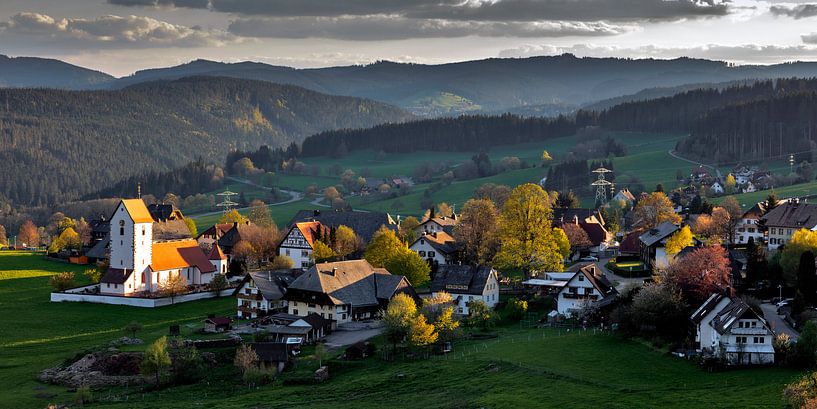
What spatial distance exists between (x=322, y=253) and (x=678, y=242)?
3217cm

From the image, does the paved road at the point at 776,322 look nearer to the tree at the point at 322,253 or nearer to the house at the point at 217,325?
the house at the point at 217,325

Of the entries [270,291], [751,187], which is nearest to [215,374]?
[270,291]

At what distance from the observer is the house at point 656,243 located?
82.2 meters

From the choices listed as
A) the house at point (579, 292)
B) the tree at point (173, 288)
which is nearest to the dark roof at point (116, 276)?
the tree at point (173, 288)

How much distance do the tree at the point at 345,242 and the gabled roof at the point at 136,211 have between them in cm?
1790

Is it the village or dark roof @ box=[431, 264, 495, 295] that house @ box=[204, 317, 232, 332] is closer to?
the village

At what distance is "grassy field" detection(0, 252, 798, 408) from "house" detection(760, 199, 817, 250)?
32.4 meters

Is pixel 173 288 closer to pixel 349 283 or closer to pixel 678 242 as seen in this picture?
pixel 349 283

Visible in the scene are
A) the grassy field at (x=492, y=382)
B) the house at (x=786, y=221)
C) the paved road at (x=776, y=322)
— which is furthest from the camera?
the house at (x=786, y=221)

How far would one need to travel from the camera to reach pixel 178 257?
91438 millimetres

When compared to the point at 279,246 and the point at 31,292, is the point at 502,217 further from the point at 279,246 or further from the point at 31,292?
the point at 31,292

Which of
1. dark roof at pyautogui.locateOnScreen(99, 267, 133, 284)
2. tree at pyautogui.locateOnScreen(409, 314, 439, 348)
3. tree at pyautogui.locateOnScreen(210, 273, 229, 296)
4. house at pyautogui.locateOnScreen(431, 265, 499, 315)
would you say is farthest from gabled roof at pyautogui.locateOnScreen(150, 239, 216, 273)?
tree at pyautogui.locateOnScreen(409, 314, 439, 348)

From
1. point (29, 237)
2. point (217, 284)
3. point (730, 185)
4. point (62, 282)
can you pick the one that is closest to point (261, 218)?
point (217, 284)

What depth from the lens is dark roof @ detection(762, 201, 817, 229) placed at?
83.9m
